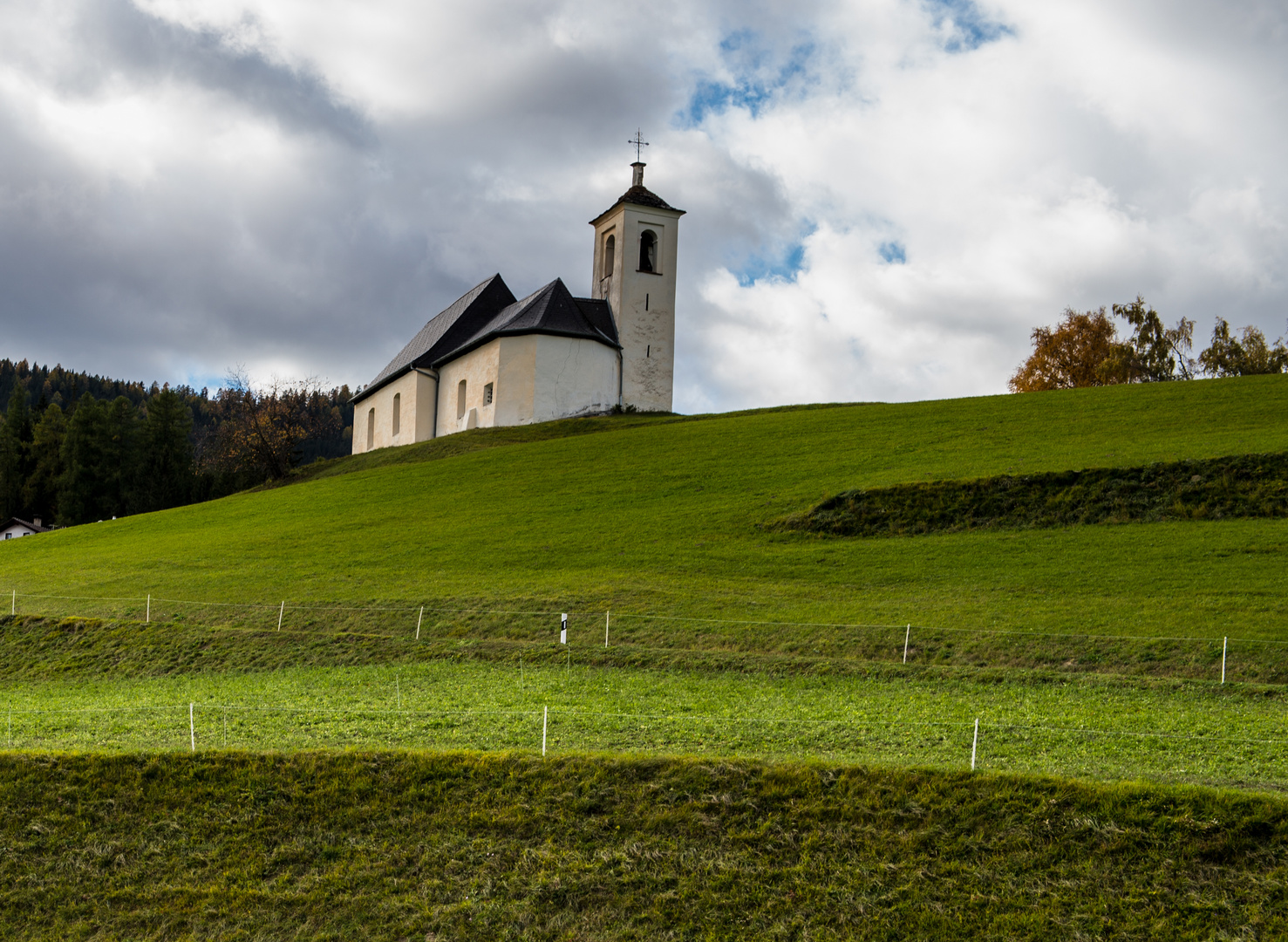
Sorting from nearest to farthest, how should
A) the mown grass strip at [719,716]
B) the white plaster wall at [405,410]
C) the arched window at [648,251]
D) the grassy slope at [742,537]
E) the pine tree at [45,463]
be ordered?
the mown grass strip at [719,716]
the grassy slope at [742,537]
the arched window at [648,251]
the white plaster wall at [405,410]
the pine tree at [45,463]

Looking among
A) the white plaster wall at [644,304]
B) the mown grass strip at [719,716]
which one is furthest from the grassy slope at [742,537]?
the white plaster wall at [644,304]

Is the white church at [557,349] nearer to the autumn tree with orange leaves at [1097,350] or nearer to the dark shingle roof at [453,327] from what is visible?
the dark shingle roof at [453,327]

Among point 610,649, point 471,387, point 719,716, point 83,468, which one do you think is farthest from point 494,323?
point 719,716

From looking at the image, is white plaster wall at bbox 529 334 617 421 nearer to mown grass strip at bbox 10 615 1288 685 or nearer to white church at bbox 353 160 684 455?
white church at bbox 353 160 684 455

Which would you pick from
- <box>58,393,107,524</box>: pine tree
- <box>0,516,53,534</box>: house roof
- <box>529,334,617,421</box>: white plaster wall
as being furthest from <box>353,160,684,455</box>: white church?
<box>0,516,53,534</box>: house roof

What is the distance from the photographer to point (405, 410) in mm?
71938

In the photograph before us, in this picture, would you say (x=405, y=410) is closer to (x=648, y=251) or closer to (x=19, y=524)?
(x=648, y=251)

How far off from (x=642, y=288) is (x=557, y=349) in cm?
1027

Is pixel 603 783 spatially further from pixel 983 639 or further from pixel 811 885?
pixel 983 639

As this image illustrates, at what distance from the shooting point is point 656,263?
69.9m

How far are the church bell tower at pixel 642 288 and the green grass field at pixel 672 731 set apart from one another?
30.6 meters

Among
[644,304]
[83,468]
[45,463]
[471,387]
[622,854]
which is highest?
[644,304]

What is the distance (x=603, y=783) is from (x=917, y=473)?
24.5m

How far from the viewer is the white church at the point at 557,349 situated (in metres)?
61.3
